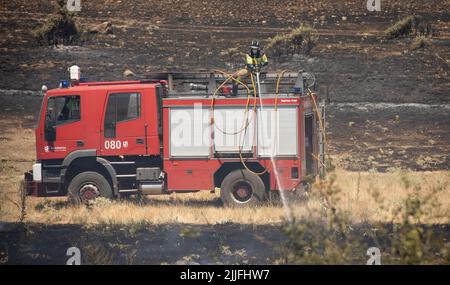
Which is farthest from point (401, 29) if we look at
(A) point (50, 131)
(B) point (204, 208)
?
(A) point (50, 131)

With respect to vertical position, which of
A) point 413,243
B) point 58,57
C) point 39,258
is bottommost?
point 39,258

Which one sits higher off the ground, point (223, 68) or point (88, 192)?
point (223, 68)

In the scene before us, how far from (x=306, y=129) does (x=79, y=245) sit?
687 cm

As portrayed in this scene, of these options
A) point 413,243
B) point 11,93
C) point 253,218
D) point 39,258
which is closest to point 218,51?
point 11,93

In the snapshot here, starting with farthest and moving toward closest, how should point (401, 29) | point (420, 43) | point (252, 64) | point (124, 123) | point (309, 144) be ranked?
1. point (401, 29)
2. point (420, 43)
3. point (309, 144)
4. point (252, 64)
5. point (124, 123)

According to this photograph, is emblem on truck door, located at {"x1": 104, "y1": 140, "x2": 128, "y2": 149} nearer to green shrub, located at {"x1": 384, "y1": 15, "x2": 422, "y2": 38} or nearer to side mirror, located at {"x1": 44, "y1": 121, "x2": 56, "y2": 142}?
side mirror, located at {"x1": 44, "y1": 121, "x2": 56, "y2": 142}

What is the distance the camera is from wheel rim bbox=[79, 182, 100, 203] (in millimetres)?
18484

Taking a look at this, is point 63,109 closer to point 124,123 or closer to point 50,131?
point 50,131

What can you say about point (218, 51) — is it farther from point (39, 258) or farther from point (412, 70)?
point (39, 258)

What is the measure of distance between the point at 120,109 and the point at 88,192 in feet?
6.20

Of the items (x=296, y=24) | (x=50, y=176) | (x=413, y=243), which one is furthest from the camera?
(x=296, y=24)

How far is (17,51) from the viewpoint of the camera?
42281mm

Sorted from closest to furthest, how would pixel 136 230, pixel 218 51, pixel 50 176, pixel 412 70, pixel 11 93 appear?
pixel 136 230 < pixel 50 176 < pixel 11 93 < pixel 412 70 < pixel 218 51

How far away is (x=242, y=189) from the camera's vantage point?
18219 millimetres
